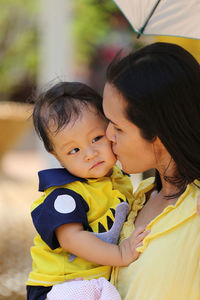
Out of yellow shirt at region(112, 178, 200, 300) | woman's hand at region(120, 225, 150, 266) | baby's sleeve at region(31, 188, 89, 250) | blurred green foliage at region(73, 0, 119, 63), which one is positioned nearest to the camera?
yellow shirt at region(112, 178, 200, 300)

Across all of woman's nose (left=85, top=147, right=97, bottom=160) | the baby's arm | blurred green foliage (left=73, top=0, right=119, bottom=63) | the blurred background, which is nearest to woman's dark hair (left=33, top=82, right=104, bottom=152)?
woman's nose (left=85, top=147, right=97, bottom=160)

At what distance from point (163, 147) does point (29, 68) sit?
10.7 meters

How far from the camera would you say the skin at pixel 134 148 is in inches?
66.9

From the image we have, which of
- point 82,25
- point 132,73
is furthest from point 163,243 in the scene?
point 82,25

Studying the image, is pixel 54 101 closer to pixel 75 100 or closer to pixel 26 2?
pixel 75 100

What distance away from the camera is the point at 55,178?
6.17 feet

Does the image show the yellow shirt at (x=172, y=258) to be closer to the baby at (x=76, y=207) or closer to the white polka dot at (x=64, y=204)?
the baby at (x=76, y=207)

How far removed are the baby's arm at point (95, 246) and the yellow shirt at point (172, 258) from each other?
0.07 meters

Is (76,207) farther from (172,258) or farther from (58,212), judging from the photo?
(172,258)

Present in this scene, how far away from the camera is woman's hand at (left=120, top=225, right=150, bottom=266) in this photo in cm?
167

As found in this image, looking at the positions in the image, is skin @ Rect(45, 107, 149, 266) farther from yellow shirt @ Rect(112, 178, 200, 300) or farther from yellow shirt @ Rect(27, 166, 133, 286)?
yellow shirt @ Rect(112, 178, 200, 300)

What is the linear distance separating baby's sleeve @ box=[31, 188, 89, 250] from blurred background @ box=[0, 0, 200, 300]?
0.57 m

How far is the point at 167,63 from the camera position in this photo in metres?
1.62

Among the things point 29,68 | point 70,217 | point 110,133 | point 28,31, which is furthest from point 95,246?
point 29,68
